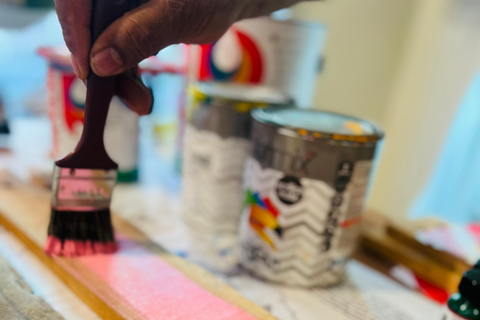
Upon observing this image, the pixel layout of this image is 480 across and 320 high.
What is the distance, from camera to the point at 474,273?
14.9 inches

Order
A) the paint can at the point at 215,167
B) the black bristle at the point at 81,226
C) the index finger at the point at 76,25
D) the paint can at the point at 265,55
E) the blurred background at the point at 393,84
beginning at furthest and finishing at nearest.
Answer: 1. the blurred background at the point at 393,84
2. the paint can at the point at 265,55
3. the paint can at the point at 215,167
4. the black bristle at the point at 81,226
5. the index finger at the point at 76,25

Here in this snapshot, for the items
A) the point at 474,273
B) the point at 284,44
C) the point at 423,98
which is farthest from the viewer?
the point at 423,98

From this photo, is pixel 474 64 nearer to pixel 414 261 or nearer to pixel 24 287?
pixel 414 261

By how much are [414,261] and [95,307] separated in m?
0.43

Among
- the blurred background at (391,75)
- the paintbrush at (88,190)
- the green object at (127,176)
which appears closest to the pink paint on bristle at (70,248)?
the paintbrush at (88,190)

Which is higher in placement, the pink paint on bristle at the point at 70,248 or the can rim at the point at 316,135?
the can rim at the point at 316,135

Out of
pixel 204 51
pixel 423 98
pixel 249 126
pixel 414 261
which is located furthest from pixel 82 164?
pixel 423 98

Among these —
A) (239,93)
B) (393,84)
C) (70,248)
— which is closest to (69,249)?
(70,248)

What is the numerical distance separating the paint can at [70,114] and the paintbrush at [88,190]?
216mm

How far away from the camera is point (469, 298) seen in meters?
0.37

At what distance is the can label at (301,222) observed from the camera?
17.8 inches

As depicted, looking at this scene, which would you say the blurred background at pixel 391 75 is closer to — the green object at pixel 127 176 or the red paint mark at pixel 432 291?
the green object at pixel 127 176

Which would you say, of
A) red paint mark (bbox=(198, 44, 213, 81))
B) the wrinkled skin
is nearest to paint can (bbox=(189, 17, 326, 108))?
red paint mark (bbox=(198, 44, 213, 81))

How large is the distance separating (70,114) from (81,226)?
259 millimetres
